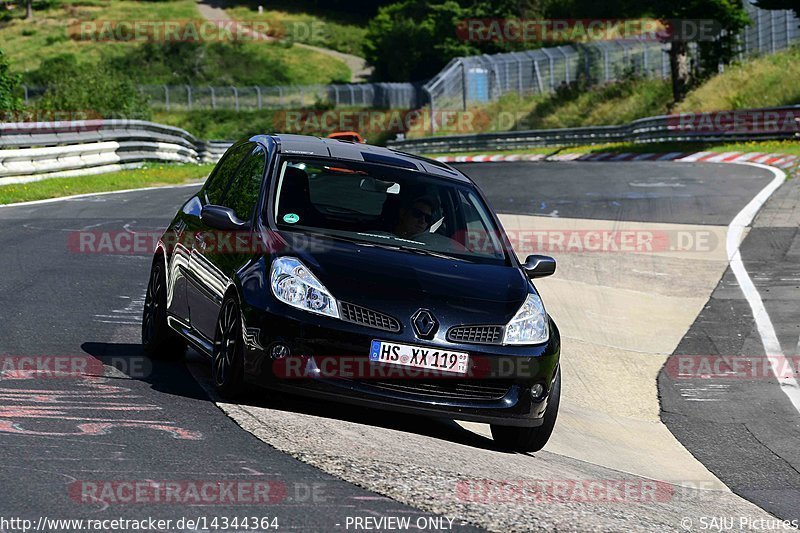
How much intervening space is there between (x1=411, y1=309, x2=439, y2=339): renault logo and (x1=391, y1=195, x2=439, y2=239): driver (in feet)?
3.75

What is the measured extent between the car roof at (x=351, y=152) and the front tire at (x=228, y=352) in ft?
4.52

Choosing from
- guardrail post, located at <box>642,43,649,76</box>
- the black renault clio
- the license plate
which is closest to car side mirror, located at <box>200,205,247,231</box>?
the black renault clio

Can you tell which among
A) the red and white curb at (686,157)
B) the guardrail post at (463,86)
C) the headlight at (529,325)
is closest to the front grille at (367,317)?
the headlight at (529,325)

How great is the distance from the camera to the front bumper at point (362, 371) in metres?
7.01

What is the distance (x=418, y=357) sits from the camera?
23.2ft

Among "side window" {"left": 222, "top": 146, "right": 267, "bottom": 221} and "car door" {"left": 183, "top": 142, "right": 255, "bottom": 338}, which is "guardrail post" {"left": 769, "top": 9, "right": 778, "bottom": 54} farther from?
"side window" {"left": 222, "top": 146, "right": 267, "bottom": 221}

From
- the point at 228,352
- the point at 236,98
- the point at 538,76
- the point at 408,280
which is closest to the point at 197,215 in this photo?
the point at 228,352

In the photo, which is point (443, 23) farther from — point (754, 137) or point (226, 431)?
point (226, 431)

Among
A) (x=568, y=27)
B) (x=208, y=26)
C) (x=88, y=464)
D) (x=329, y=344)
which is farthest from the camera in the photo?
(x=208, y=26)

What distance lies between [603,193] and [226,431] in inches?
723

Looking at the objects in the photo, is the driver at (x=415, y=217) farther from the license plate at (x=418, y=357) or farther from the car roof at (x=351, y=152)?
the license plate at (x=418, y=357)

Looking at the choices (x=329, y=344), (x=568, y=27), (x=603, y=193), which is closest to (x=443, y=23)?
(x=568, y=27)

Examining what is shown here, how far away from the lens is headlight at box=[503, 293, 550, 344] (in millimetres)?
7375

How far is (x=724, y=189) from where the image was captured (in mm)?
23953
